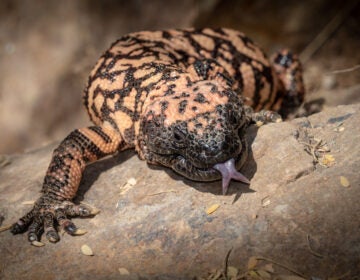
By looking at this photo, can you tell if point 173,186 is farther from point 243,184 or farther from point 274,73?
point 274,73

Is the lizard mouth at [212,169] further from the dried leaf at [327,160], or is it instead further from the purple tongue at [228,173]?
the dried leaf at [327,160]

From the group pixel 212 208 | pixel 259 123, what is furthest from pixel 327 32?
pixel 212 208

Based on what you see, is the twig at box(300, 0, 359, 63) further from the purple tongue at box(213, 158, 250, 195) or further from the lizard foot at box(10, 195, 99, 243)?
the lizard foot at box(10, 195, 99, 243)

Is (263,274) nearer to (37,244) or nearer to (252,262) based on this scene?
(252,262)

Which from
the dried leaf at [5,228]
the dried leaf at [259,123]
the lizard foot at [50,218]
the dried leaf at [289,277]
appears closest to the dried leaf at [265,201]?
the dried leaf at [289,277]

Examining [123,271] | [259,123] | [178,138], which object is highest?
[178,138]

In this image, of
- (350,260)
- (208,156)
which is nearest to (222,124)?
(208,156)
